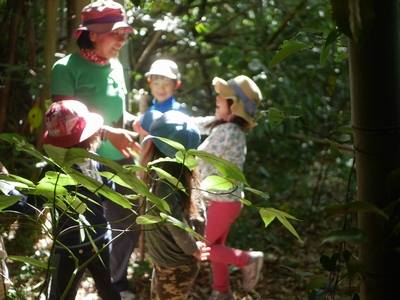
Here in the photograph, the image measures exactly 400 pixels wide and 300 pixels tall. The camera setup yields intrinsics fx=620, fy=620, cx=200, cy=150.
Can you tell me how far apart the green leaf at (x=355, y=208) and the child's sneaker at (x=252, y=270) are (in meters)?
2.46

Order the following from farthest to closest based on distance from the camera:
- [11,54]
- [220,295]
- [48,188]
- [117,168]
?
[11,54] → [220,295] → [48,188] → [117,168]

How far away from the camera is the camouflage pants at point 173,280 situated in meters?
2.69

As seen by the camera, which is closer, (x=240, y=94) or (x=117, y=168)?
(x=117, y=168)

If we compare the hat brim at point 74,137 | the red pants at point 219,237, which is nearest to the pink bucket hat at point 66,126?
the hat brim at point 74,137

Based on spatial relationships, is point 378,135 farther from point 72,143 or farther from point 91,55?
point 91,55

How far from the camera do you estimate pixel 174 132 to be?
251cm

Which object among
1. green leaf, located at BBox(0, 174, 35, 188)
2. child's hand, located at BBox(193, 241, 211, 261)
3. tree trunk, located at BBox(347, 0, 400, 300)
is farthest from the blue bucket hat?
tree trunk, located at BBox(347, 0, 400, 300)

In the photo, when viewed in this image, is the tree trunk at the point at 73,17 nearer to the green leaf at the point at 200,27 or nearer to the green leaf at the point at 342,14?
the green leaf at the point at 200,27

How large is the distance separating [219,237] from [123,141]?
895mm

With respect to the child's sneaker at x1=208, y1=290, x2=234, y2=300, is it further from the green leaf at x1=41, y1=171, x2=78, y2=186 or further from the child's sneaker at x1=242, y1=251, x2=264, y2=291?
the green leaf at x1=41, y1=171, x2=78, y2=186

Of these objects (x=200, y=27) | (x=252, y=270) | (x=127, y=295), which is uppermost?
(x=200, y=27)

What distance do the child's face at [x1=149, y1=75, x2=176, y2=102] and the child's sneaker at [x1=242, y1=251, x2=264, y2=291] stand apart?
0.99m

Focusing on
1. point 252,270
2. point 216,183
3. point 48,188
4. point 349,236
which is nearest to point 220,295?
point 252,270

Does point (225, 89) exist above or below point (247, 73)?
below
